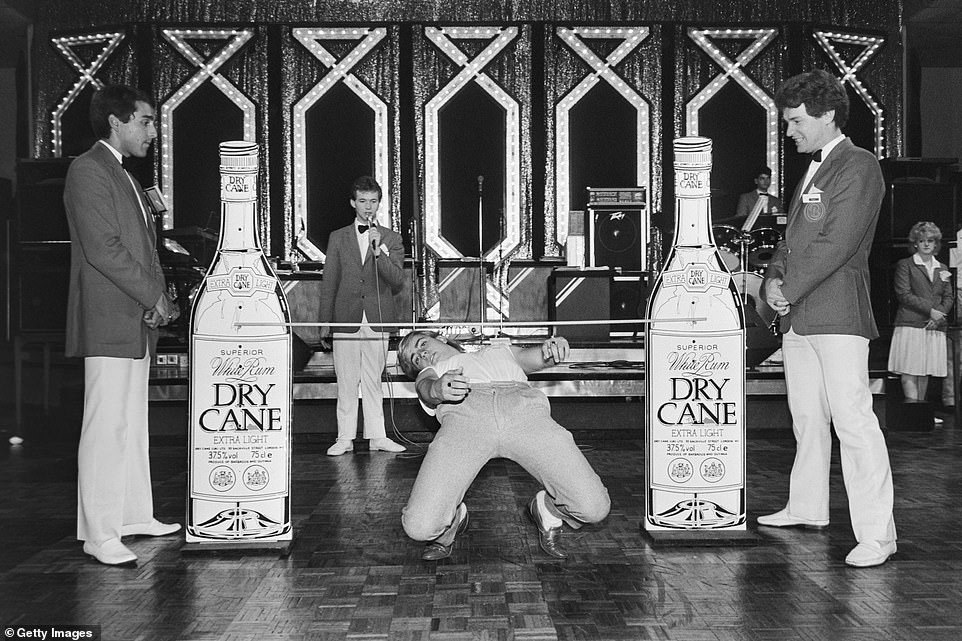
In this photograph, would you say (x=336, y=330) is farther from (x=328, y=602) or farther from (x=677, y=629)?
(x=677, y=629)

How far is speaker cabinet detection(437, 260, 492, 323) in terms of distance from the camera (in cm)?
940

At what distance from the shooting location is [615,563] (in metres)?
3.28

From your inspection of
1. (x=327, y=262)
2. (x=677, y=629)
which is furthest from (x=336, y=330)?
(x=677, y=629)

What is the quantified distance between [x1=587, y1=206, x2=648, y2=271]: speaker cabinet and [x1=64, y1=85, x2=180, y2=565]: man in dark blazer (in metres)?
5.82

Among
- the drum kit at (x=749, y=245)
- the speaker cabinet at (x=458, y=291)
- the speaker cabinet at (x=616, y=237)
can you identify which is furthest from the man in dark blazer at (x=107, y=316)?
the speaker cabinet at (x=458, y=291)

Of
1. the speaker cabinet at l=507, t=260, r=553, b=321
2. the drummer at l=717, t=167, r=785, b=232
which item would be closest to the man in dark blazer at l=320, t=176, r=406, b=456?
the speaker cabinet at l=507, t=260, r=553, b=321

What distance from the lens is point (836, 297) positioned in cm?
336

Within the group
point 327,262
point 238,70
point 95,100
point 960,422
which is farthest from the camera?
point 238,70

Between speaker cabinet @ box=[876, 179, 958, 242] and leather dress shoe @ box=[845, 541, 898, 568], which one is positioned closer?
leather dress shoe @ box=[845, 541, 898, 568]

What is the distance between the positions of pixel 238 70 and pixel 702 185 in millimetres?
7294

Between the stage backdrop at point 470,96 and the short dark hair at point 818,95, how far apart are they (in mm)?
6089

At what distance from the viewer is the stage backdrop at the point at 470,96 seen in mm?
9516

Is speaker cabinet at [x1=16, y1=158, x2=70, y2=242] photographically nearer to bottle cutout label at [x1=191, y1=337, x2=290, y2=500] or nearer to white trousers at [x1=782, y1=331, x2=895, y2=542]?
bottle cutout label at [x1=191, y1=337, x2=290, y2=500]

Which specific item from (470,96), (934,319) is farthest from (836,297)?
(470,96)
